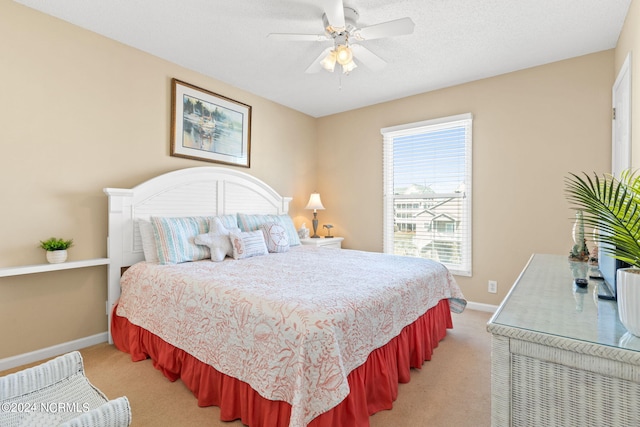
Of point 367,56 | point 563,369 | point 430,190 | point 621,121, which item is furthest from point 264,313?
point 621,121

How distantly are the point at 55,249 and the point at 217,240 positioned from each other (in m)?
1.17

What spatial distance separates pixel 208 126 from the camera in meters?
3.45

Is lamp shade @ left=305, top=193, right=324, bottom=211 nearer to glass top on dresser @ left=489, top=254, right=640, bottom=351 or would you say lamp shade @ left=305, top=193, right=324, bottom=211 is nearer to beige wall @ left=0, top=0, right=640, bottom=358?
beige wall @ left=0, top=0, right=640, bottom=358

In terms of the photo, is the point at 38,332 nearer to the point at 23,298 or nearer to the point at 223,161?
the point at 23,298

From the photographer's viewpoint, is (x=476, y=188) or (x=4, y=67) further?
(x=476, y=188)

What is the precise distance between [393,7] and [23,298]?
351cm

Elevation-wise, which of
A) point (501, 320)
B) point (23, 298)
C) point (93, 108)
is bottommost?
point (23, 298)

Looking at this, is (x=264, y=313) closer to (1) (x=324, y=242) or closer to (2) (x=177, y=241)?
(2) (x=177, y=241)

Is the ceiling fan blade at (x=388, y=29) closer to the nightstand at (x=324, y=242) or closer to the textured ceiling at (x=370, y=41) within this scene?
the textured ceiling at (x=370, y=41)

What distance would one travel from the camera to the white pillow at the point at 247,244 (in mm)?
2832

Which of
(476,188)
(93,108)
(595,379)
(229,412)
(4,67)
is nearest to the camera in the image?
(595,379)

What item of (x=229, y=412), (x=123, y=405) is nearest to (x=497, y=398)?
(x=123, y=405)

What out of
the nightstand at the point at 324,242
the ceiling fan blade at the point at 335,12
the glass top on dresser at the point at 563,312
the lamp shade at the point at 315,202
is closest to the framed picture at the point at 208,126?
the lamp shade at the point at 315,202

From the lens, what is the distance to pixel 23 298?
2295 mm
